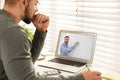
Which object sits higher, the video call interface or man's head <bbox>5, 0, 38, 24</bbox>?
man's head <bbox>5, 0, 38, 24</bbox>

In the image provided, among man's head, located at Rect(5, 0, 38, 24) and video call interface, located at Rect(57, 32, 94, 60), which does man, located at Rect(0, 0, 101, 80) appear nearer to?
man's head, located at Rect(5, 0, 38, 24)

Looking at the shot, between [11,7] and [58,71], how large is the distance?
650mm

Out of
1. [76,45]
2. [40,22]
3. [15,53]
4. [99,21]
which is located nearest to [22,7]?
[15,53]

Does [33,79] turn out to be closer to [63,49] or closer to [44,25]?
[44,25]

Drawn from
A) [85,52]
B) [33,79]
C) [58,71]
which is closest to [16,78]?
[33,79]

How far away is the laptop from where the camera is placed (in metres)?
1.74

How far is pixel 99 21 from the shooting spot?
1.96 metres

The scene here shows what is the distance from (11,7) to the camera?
1.14 metres

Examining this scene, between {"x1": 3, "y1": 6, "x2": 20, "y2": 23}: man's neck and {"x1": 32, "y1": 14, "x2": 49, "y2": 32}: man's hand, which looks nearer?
{"x1": 3, "y1": 6, "x2": 20, "y2": 23}: man's neck

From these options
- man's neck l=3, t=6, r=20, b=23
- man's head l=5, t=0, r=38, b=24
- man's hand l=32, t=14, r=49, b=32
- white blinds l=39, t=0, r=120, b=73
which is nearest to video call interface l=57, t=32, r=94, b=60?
white blinds l=39, t=0, r=120, b=73

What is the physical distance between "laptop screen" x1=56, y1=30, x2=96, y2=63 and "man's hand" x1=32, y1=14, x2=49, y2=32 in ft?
1.09

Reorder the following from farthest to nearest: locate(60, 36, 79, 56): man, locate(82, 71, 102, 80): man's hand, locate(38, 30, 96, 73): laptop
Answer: locate(60, 36, 79, 56): man → locate(38, 30, 96, 73): laptop → locate(82, 71, 102, 80): man's hand

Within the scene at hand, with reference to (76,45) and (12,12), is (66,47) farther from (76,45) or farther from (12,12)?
(12,12)

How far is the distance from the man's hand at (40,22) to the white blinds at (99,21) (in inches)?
21.9
